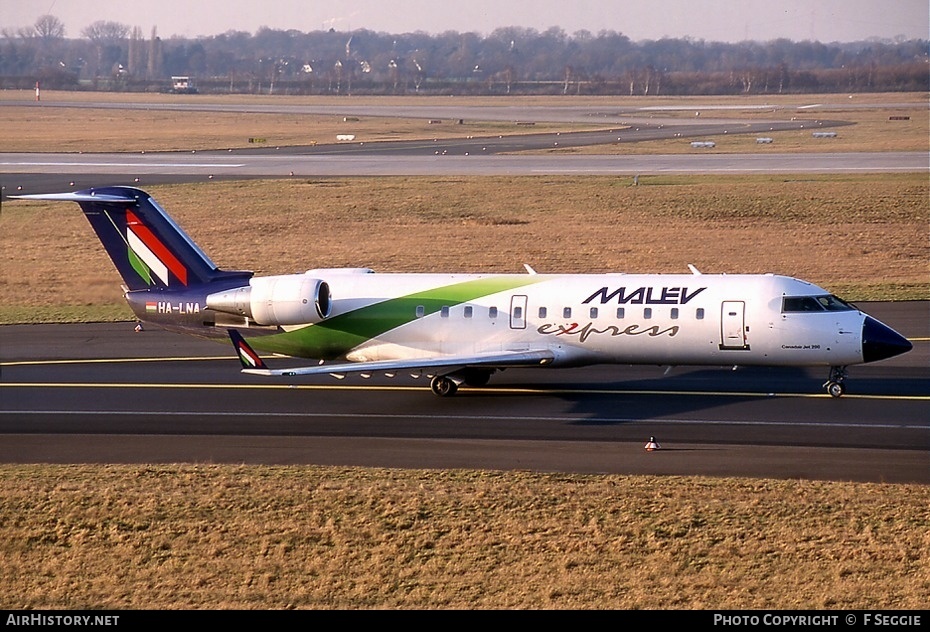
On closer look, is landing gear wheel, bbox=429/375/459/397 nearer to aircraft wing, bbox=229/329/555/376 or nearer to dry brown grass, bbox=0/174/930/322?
aircraft wing, bbox=229/329/555/376

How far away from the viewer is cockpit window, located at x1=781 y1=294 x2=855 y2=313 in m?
29.2

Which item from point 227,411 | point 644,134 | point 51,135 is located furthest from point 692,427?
point 51,135

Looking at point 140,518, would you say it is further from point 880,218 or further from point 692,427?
point 880,218

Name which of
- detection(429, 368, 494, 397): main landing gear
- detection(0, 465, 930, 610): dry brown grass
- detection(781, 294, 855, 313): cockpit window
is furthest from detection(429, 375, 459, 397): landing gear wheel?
detection(781, 294, 855, 313): cockpit window

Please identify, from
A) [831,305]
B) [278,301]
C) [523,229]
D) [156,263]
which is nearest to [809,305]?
[831,305]

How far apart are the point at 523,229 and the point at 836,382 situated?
30780mm

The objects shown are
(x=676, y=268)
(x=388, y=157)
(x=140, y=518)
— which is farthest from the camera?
(x=388, y=157)

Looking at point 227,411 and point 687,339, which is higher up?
point 687,339

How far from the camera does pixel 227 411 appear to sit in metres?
29.3

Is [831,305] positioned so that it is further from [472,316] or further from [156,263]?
[156,263]

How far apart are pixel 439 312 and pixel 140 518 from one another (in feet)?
39.2

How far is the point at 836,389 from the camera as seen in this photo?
29.6m

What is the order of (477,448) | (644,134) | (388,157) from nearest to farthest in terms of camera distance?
(477,448) < (388,157) < (644,134)
